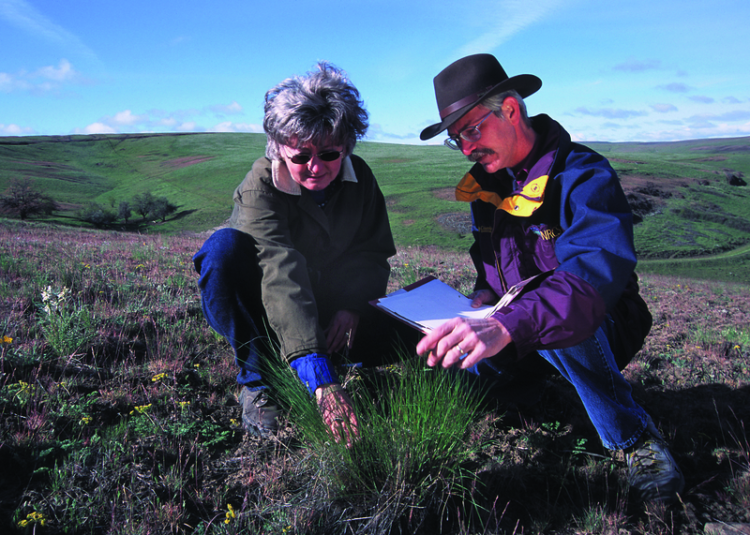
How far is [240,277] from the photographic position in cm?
258

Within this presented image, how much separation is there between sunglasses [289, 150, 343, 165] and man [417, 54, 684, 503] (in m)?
0.61

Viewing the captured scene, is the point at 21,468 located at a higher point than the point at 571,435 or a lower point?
higher

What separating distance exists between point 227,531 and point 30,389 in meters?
1.51

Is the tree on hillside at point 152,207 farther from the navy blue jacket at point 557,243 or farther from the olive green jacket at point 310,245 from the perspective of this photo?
the navy blue jacket at point 557,243

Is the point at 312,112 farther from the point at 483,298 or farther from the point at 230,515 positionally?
the point at 230,515

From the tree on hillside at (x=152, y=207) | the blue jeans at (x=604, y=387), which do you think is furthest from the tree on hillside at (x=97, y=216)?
the blue jeans at (x=604, y=387)

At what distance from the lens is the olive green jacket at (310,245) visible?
7.56 feet

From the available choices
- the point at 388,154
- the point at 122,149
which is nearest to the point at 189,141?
the point at 122,149

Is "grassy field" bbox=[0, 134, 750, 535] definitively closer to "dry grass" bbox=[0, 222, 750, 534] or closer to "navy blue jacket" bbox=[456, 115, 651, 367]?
"dry grass" bbox=[0, 222, 750, 534]

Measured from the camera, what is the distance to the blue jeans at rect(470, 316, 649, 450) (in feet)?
6.95

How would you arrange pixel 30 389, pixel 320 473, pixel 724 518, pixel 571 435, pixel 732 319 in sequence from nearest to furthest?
pixel 320 473 → pixel 724 518 → pixel 30 389 → pixel 571 435 → pixel 732 319

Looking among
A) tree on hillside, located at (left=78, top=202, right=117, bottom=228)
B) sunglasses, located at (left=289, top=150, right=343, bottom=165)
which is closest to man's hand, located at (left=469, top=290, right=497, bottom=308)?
sunglasses, located at (left=289, top=150, right=343, bottom=165)

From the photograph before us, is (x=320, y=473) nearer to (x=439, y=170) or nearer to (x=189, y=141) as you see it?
(x=439, y=170)

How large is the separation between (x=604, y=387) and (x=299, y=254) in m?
1.72
